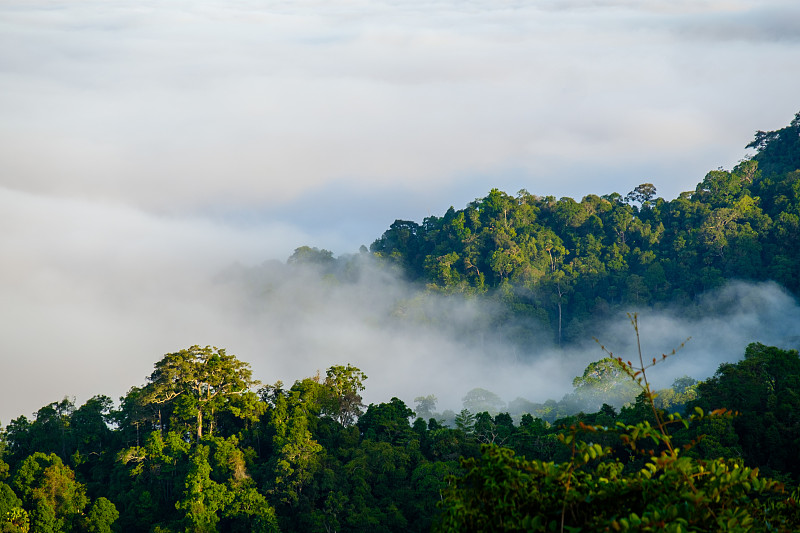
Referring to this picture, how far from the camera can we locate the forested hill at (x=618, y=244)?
62281 millimetres

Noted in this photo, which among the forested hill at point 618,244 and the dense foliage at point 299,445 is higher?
the forested hill at point 618,244

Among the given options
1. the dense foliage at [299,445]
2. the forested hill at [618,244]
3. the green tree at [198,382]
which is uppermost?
the forested hill at [618,244]

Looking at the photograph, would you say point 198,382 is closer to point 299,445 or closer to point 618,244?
point 299,445

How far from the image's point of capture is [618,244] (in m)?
68.4

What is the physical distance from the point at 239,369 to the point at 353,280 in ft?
137

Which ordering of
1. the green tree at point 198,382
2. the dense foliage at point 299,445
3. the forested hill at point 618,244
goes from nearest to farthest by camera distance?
the dense foliage at point 299,445 < the green tree at point 198,382 < the forested hill at point 618,244

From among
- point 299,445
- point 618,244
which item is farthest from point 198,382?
point 618,244

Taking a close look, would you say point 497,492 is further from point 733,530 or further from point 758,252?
point 758,252

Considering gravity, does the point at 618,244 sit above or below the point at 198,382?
above

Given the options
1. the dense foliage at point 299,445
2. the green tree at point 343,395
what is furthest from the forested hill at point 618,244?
the green tree at point 343,395

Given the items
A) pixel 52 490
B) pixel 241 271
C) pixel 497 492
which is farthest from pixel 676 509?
pixel 241 271

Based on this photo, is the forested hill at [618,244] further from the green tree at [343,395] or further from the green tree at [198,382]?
the green tree at [198,382]

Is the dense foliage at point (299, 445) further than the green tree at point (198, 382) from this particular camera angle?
No

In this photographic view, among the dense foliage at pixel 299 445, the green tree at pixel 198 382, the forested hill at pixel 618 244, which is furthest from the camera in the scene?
the forested hill at pixel 618 244
